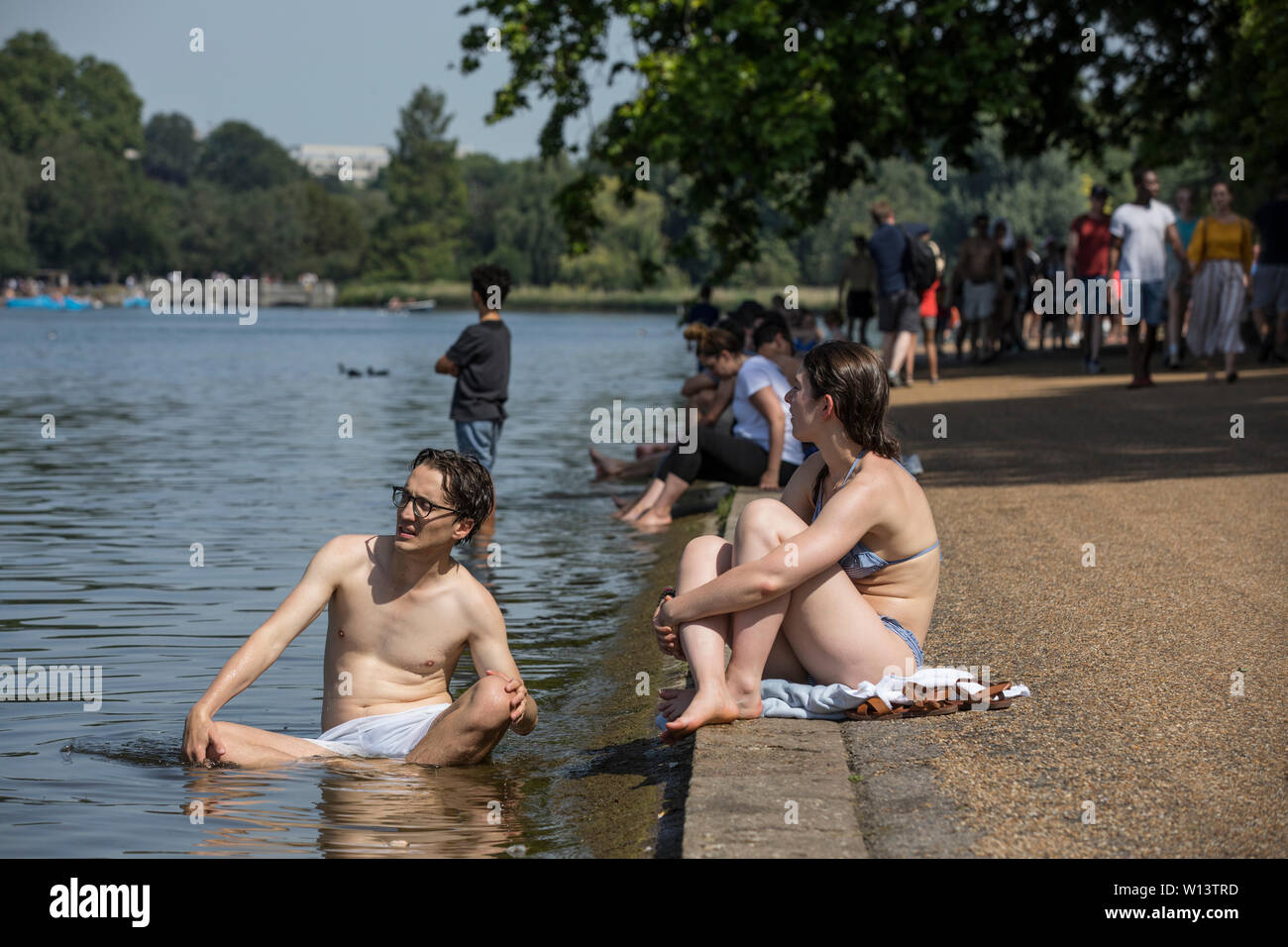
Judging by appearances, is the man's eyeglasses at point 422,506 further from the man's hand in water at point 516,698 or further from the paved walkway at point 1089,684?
the paved walkway at point 1089,684

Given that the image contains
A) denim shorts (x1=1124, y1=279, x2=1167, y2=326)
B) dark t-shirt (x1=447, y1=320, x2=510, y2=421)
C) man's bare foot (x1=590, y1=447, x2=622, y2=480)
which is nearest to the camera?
dark t-shirt (x1=447, y1=320, x2=510, y2=421)

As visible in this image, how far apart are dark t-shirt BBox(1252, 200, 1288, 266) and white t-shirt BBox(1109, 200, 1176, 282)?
185 cm

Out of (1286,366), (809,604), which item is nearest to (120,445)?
(1286,366)

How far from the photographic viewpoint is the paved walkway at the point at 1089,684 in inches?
164

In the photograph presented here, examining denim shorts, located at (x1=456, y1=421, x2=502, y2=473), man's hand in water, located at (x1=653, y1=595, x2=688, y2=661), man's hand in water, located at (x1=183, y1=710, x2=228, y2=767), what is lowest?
man's hand in water, located at (x1=183, y1=710, x2=228, y2=767)

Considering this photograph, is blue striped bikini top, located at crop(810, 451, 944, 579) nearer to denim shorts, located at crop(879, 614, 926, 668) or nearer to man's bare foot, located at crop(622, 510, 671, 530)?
denim shorts, located at crop(879, 614, 926, 668)

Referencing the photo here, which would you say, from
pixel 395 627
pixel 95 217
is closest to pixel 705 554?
pixel 395 627

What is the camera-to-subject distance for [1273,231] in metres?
19.4

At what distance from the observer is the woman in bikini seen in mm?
5188

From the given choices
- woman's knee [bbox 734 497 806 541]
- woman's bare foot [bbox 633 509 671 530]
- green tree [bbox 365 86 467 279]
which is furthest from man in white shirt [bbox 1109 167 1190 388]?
green tree [bbox 365 86 467 279]

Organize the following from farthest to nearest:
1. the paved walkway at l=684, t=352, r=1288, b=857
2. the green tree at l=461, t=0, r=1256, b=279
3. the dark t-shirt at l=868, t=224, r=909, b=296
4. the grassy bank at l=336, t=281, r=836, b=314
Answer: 1. the grassy bank at l=336, t=281, r=836, b=314
2. the green tree at l=461, t=0, r=1256, b=279
3. the dark t-shirt at l=868, t=224, r=909, b=296
4. the paved walkway at l=684, t=352, r=1288, b=857

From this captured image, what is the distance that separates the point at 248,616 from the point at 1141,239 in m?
12.3

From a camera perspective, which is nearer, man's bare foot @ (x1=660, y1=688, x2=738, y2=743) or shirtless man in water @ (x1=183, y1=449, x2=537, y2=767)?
man's bare foot @ (x1=660, y1=688, x2=738, y2=743)
